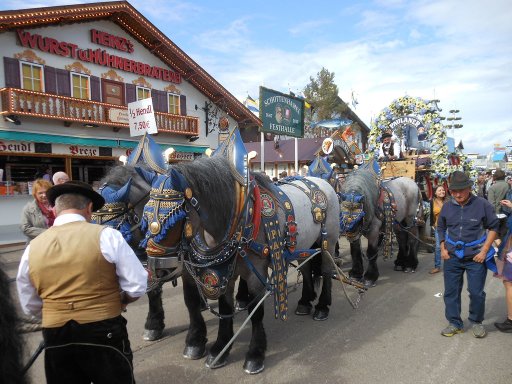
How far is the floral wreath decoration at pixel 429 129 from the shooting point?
27.0ft

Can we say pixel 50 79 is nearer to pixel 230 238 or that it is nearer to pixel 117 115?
pixel 117 115

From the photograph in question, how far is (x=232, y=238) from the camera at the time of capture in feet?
9.62

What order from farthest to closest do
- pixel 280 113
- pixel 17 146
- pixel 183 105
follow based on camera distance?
pixel 183 105 < pixel 280 113 < pixel 17 146

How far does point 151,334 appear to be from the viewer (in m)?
3.80

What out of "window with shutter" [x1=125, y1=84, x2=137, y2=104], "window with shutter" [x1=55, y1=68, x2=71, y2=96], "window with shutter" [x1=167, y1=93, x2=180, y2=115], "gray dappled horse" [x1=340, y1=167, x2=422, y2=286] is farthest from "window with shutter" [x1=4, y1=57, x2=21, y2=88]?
"gray dappled horse" [x1=340, y1=167, x2=422, y2=286]

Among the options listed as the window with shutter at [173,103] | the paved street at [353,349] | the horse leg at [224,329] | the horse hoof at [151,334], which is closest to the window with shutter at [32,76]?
the window with shutter at [173,103]

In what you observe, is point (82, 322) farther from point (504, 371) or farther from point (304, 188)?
point (504, 371)

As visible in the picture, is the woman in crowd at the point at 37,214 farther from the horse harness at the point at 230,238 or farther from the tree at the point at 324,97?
the tree at the point at 324,97

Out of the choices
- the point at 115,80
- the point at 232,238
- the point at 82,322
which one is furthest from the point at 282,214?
the point at 115,80

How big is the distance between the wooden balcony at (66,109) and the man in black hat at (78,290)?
9369 mm

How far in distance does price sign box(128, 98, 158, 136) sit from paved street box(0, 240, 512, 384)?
5008 millimetres

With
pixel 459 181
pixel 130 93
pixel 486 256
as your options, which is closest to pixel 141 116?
pixel 130 93

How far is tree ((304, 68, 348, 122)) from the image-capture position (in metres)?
24.5

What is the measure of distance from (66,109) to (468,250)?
1090 cm
